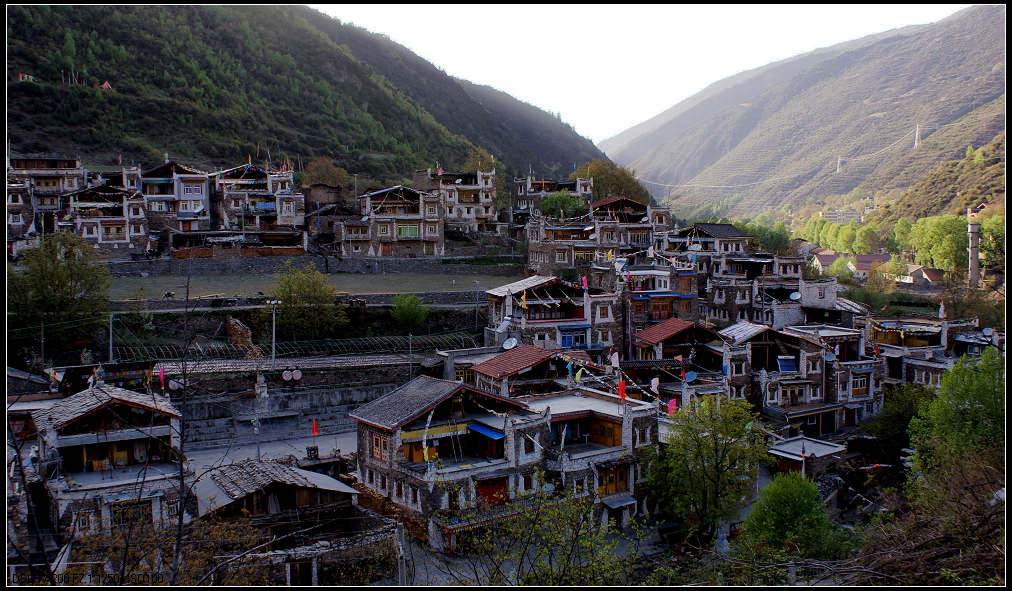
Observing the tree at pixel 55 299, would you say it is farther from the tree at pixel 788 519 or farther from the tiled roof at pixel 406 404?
the tree at pixel 788 519

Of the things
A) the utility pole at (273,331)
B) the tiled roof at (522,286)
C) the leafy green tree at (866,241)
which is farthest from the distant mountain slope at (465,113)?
the utility pole at (273,331)

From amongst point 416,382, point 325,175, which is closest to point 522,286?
point 416,382

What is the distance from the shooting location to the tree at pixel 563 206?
53062mm

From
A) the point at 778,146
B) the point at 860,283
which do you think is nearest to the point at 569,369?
the point at 860,283

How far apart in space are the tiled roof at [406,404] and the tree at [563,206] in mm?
31785

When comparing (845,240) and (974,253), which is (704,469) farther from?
(845,240)

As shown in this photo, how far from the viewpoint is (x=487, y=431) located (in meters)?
20.8

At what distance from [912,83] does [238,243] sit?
429 feet

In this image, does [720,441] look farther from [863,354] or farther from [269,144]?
[269,144]

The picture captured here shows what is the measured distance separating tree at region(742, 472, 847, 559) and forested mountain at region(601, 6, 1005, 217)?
304ft

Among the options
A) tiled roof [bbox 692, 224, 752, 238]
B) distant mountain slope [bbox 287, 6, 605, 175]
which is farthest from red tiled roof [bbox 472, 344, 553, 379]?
distant mountain slope [bbox 287, 6, 605, 175]

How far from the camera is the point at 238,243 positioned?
44031mm

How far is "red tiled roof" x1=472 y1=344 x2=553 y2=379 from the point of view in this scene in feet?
82.3

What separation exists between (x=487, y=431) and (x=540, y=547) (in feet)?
→ 20.2
